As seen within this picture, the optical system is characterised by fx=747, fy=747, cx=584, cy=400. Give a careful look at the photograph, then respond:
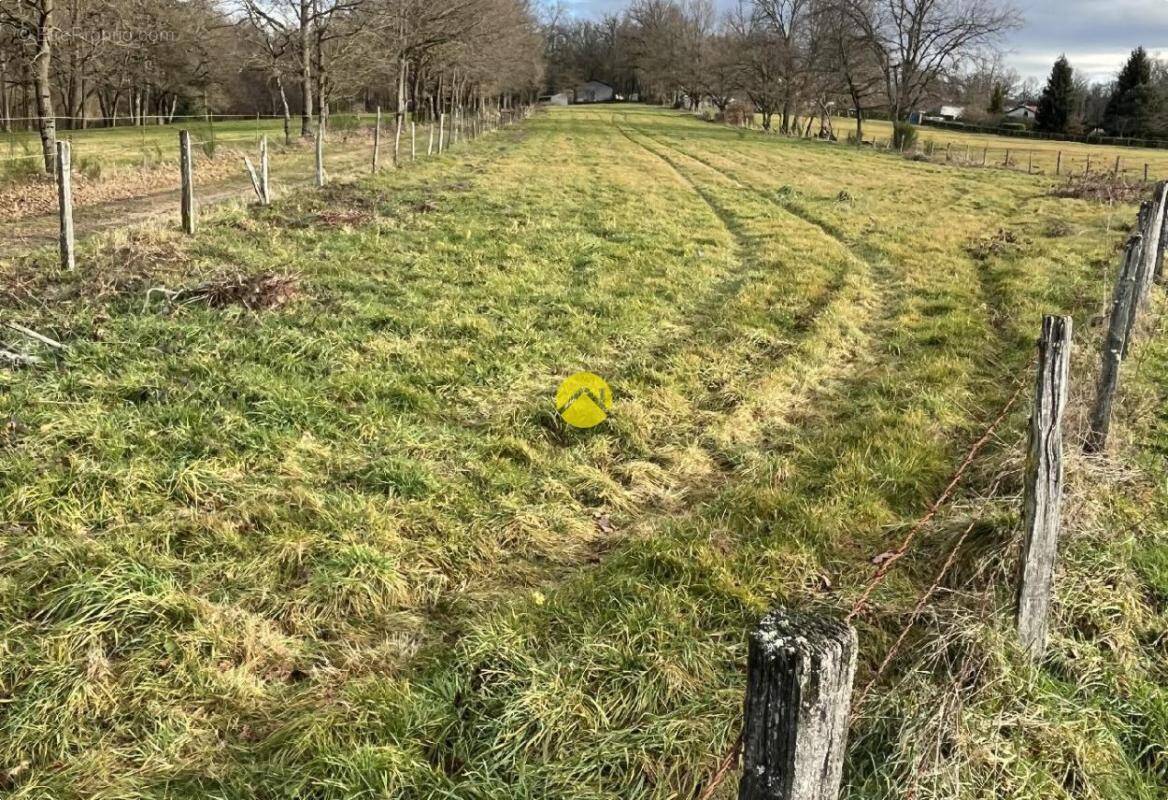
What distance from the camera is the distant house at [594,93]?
122 meters

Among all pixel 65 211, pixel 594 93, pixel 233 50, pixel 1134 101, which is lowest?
pixel 65 211

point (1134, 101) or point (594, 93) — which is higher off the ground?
point (594, 93)

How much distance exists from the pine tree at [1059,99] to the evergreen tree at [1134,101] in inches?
135

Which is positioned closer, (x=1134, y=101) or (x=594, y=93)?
(x=1134, y=101)

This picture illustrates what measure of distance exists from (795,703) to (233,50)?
55143mm

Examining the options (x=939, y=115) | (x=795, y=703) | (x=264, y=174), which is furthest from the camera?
(x=939, y=115)

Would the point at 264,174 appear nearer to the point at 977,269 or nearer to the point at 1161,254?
the point at 977,269

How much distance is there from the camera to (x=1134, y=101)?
221 ft

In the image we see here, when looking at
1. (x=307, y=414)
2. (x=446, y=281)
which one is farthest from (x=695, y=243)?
(x=307, y=414)

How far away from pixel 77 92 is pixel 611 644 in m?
60.8

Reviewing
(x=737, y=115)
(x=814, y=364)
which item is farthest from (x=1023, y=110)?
(x=814, y=364)

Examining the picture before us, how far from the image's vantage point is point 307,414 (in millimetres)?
5891

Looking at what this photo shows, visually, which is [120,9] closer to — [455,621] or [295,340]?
[295,340]

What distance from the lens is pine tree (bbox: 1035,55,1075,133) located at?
7225 cm
